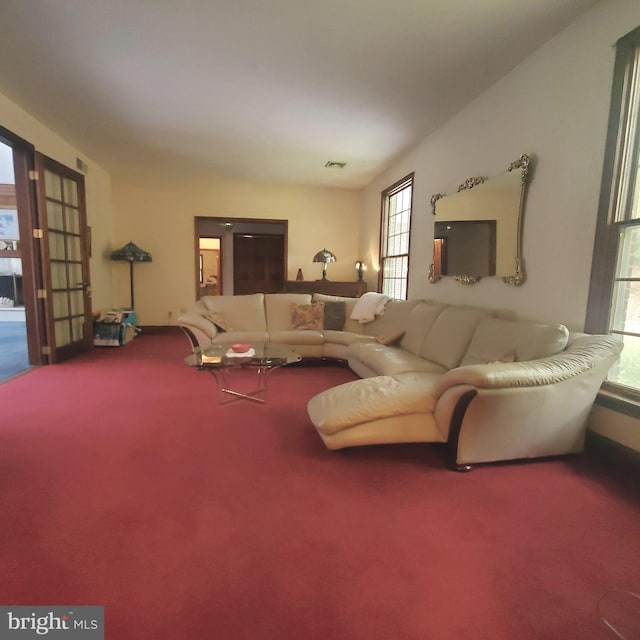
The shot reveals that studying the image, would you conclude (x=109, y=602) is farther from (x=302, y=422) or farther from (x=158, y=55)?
(x=158, y=55)

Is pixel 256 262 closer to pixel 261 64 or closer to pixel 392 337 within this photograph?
pixel 392 337

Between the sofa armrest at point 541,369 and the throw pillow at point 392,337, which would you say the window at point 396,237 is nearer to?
the throw pillow at point 392,337

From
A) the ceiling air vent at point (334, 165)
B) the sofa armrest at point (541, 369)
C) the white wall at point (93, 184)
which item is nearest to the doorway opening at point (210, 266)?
the white wall at point (93, 184)

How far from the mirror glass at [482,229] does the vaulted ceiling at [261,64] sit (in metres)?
0.82

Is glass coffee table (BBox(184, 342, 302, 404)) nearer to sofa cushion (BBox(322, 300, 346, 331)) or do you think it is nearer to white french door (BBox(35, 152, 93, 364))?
sofa cushion (BBox(322, 300, 346, 331))

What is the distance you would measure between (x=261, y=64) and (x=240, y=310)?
2660mm

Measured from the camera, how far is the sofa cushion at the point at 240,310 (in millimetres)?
4469

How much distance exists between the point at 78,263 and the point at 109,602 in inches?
180

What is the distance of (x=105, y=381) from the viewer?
139 inches

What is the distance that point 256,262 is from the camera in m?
7.96

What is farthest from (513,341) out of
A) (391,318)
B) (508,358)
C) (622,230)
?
(391,318)

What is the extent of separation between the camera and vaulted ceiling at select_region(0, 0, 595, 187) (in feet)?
7.12

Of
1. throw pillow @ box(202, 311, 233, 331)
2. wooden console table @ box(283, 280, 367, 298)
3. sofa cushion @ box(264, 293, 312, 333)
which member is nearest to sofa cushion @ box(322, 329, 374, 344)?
sofa cushion @ box(264, 293, 312, 333)

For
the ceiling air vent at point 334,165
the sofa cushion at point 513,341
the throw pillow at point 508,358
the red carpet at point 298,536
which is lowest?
the red carpet at point 298,536
